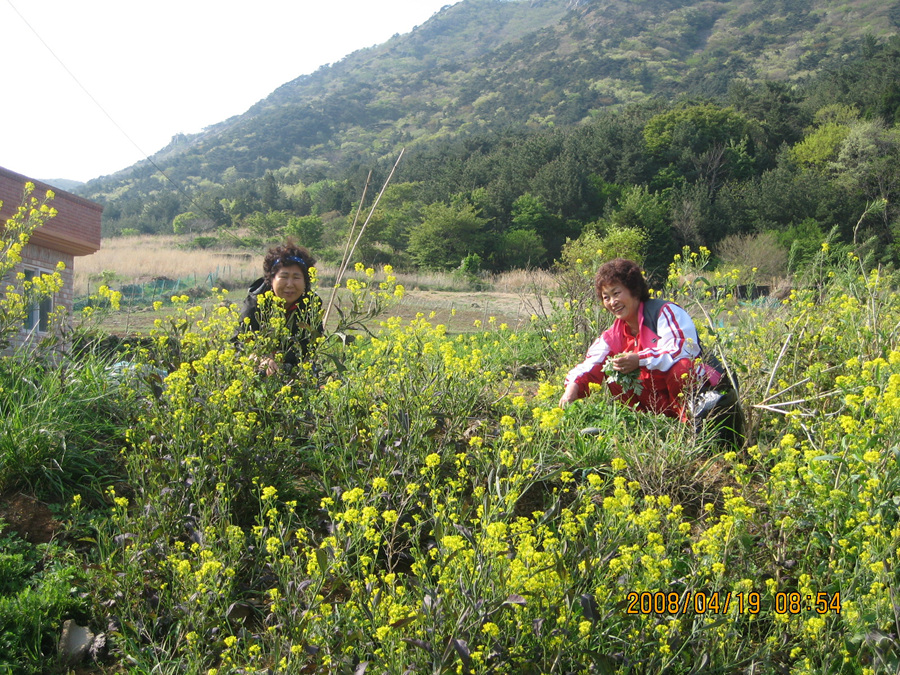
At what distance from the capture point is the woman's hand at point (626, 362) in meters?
3.26

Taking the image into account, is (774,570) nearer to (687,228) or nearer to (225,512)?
(225,512)

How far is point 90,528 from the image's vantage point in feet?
8.11

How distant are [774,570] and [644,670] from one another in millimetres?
667

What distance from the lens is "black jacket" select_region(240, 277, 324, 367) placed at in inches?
123

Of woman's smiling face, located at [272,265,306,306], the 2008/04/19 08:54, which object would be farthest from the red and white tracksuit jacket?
woman's smiling face, located at [272,265,306,306]

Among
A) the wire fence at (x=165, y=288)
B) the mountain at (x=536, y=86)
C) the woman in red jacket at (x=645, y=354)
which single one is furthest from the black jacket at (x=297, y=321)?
the mountain at (x=536, y=86)

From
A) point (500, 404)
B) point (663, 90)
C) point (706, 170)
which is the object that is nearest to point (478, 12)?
point (663, 90)

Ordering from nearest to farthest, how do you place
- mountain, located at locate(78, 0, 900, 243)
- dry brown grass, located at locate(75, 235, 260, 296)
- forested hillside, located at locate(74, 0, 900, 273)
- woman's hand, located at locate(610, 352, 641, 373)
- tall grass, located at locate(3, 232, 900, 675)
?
tall grass, located at locate(3, 232, 900, 675)
woman's hand, located at locate(610, 352, 641, 373)
dry brown grass, located at locate(75, 235, 260, 296)
forested hillside, located at locate(74, 0, 900, 273)
mountain, located at locate(78, 0, 900, 243)

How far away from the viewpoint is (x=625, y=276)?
361cm

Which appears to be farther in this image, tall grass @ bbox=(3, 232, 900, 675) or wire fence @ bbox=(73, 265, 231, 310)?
wire fence @ bbox=(73, 265, 231, 310)

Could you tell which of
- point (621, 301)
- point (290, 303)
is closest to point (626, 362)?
point (621, 301)

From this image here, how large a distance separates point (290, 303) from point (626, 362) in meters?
1.87

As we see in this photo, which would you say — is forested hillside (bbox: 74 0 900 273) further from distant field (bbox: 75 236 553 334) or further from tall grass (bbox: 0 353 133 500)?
distant field (bbox: 75 236 553 334)

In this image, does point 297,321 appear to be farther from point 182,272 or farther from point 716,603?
point 182,272
